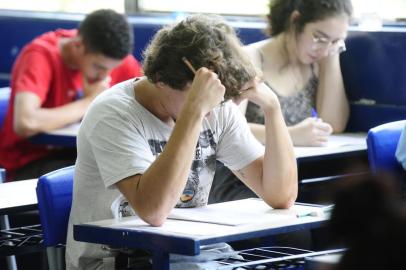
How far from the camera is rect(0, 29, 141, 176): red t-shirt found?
408 cm

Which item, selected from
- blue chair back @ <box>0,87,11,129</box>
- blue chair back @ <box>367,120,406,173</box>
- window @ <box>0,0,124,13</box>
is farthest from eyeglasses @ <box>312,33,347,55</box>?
window @ <box>0,0,124,13</box>

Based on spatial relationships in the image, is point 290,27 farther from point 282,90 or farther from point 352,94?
point 352,94

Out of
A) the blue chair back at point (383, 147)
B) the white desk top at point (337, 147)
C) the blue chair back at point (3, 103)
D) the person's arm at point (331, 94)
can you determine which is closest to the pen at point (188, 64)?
the blue chair back at point (383, 147)

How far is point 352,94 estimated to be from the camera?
4.15 meters

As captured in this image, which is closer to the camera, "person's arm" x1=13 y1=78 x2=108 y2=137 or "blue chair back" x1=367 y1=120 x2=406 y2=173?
"blue chair back" x1=367 y1=120 x2=406 y2=173

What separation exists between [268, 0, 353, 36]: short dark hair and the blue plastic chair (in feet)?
5.75

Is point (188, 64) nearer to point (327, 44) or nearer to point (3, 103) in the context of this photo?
point (327, 44)

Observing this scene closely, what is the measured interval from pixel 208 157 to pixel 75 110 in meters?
1.76

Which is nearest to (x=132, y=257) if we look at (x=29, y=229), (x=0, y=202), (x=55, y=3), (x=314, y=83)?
(x=0, y=202)

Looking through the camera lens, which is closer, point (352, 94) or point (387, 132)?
point (387, 132)

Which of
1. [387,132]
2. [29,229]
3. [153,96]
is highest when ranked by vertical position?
[153,96]

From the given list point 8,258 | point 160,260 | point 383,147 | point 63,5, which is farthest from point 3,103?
point 160,260

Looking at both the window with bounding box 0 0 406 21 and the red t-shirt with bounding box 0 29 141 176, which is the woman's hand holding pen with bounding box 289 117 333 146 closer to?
the window with bounding box 0 0 406 21

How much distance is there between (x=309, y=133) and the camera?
11.8 feet
